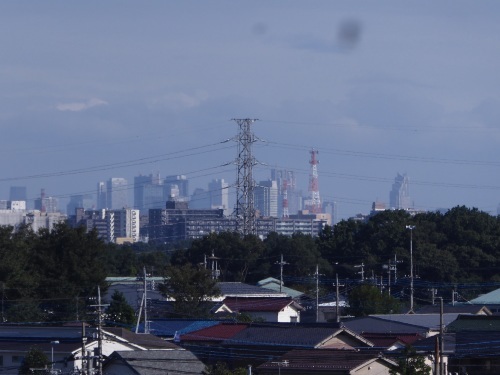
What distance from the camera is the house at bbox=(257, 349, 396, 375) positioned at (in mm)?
19375

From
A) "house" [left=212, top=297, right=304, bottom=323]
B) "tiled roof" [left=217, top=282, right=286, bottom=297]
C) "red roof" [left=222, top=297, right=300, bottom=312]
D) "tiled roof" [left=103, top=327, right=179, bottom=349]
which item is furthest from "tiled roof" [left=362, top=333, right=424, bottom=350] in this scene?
"tiled roof" [left=217, top=282, right=286, bottom=297]

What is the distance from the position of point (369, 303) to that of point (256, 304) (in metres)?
4.10

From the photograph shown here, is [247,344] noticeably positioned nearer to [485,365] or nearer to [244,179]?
[485,365]

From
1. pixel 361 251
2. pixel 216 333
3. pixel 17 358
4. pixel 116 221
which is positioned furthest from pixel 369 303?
pixel 116 221

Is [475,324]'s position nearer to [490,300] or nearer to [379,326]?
[379,326]

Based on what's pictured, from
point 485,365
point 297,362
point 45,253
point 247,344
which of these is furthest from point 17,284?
point 485,365

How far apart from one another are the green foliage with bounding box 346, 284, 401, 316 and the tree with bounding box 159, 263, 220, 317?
15.2 ft

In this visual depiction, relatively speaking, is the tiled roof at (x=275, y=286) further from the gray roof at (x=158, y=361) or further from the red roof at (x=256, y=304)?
the gray roof at (x=158, y=361)

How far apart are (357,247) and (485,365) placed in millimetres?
27699

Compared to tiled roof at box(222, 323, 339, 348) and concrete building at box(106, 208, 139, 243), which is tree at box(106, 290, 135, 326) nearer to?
tiled roof at box(222, 323, 339, 348)

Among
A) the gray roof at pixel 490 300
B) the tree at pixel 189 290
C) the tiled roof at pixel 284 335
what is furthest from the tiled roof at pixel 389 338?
the gray roof at pixel 490 300

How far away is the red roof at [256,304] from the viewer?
34.8m

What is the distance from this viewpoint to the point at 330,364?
19.7 m

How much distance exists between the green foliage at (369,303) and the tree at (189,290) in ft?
15.2
